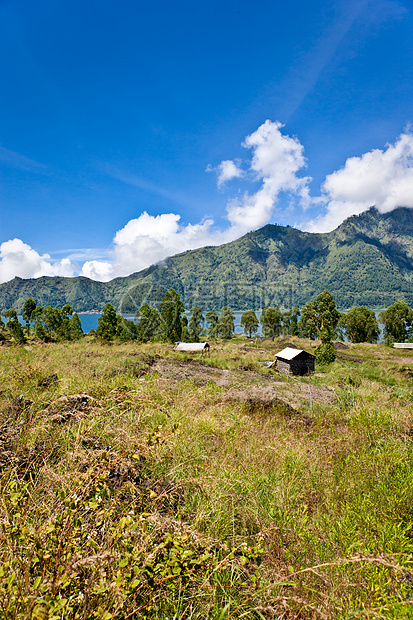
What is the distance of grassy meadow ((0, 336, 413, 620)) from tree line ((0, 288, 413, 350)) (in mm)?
27551

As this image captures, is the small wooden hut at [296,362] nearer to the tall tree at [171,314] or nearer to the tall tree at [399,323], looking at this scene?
the tall tree at [171,314]

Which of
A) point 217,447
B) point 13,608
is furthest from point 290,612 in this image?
Result: point 217,447

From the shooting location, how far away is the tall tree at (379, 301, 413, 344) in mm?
61656

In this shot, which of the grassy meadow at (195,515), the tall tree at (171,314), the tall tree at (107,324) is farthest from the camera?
the tall tree at (171,314)

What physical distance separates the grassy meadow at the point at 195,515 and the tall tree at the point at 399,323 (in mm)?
68135

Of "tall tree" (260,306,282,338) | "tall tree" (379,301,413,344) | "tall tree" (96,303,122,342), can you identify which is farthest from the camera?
"tall tree" (260,306,282,338)

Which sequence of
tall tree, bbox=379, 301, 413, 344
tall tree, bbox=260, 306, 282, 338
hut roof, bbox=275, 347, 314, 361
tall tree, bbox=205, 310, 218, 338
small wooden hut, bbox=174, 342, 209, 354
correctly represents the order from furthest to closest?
tall tree, bbox=205, 310, 218, 338 < tall tree, bbox=260, 306, 282, 338 < tall tree, bbox=379, 301, 413, 344 < small wooden hut, bbox=174, 342, 209, 354 < hut roof, bbox=275, 347, 314, 361

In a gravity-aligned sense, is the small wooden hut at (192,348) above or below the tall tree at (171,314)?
below

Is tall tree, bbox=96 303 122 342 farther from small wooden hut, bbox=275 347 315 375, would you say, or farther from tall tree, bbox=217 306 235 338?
tall tree, bbox=217 306 235 338

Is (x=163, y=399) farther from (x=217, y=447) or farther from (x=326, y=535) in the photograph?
(x=326, y=535)

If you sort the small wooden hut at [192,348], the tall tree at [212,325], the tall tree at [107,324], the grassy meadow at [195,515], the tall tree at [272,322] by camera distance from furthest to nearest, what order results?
1. the tall tree at [212,325]
2. the tall tree at [272,322]
3. the tall tree at [107,324]
4. the small wooden hut at [192,348]
5. the grassy meadow at [195,515]

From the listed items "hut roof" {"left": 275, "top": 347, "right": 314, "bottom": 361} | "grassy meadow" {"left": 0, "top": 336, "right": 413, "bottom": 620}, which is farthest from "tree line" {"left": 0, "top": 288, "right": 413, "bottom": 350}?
"grassy meadow" {"left": 0, "top": 336, "right": 413, "bottom": 620}

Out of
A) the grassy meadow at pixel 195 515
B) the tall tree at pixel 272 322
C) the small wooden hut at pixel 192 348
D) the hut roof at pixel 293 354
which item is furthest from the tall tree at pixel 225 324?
the grassy meadow at pixel 195 515

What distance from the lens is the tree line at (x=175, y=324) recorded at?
122ft
